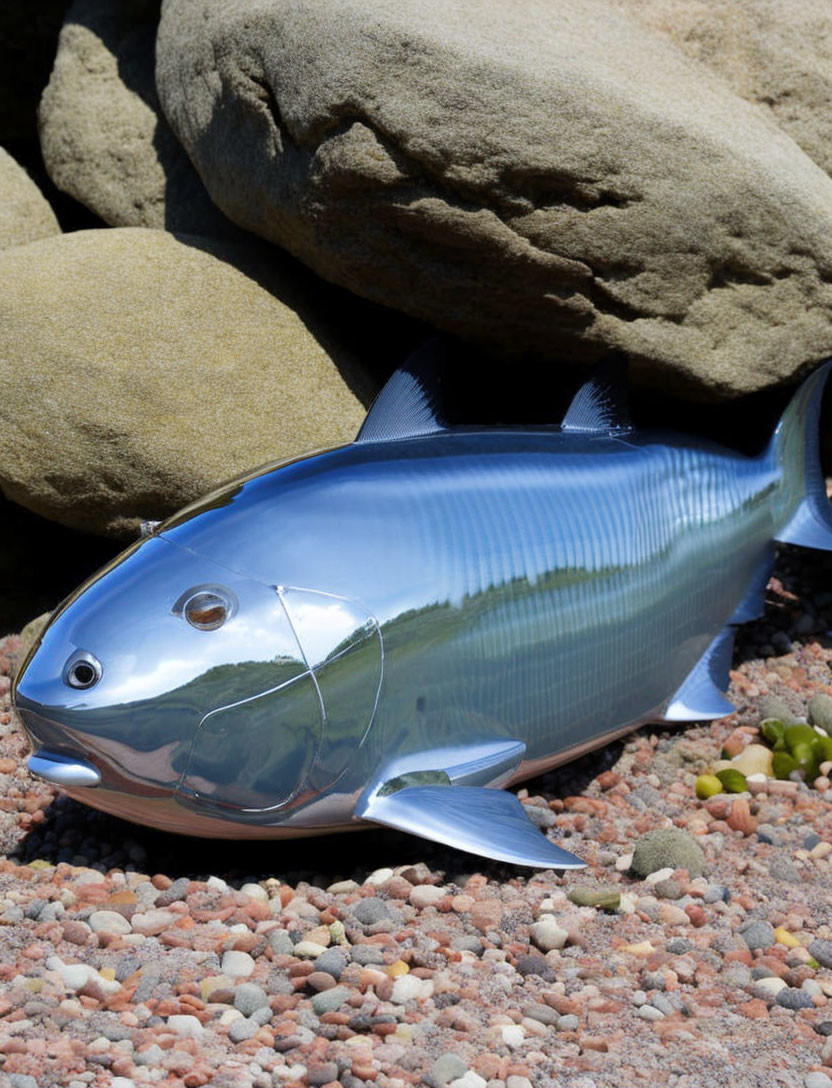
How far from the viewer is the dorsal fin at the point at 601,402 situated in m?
3.74

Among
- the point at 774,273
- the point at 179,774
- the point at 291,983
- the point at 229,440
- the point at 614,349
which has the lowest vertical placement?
the point at 291,983

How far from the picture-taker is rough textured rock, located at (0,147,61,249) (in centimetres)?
488

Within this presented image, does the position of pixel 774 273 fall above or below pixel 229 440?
above

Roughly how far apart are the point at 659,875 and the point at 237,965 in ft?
3.66

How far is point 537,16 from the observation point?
401cm

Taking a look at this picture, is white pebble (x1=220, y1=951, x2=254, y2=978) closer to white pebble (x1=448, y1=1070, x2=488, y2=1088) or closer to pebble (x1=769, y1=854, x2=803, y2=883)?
white pebble (x1=448, y1=1070, x2=488, y2=1088)

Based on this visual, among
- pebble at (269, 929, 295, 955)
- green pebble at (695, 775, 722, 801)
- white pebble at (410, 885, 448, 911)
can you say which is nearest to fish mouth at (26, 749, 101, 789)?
pebble at (269, 929, 295, 955)

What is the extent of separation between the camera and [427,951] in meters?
2.64

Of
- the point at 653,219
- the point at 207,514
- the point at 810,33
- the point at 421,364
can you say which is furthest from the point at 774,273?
the point at 207,514

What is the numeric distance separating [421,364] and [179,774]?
127 centimetres

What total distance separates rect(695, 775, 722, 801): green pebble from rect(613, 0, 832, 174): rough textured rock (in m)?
2.30

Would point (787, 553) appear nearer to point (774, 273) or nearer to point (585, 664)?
point (774, 273)

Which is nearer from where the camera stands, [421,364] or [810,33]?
[421,364]

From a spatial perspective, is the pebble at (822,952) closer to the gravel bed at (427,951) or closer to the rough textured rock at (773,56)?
the gravel bed at (427,951)
